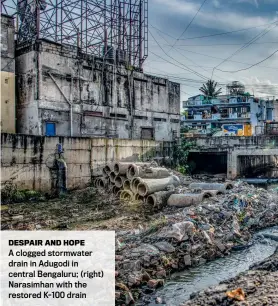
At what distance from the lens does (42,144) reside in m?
15.1

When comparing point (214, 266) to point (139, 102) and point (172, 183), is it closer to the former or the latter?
point (172, 183)

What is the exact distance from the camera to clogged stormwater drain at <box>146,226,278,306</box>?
6.50 m

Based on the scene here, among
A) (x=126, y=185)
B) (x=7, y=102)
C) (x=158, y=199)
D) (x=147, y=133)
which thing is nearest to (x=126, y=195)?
(x=126, y=185)

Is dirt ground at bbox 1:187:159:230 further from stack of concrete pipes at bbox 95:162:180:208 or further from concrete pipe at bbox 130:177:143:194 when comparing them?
concrete pipe at bbox 130:177:143:194

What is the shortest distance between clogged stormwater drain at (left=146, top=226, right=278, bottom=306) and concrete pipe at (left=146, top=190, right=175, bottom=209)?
4.48 m

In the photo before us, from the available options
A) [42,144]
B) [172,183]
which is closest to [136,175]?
[172,183]

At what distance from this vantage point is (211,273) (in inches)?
298

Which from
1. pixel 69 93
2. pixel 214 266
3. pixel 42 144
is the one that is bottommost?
pixel 214 266

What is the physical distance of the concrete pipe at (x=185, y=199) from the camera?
13.1 m

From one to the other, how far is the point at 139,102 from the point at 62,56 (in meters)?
7.23

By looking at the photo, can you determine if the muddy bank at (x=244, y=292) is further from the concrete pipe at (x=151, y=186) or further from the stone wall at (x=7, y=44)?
the stone wall at (x=7, y=44)

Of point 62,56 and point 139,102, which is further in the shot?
point 139,102

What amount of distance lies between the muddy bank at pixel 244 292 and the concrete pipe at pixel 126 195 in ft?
25.6

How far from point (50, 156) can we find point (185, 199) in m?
6.77
